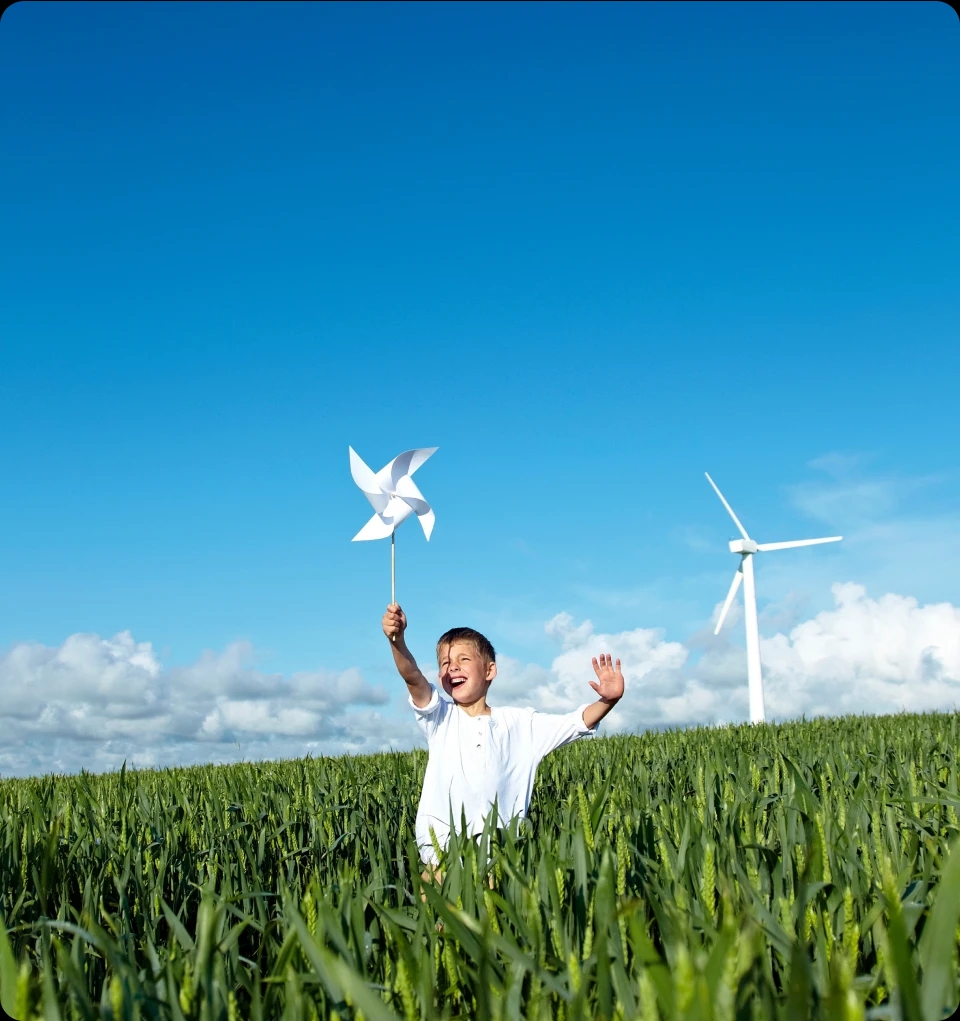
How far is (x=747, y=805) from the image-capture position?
4.39m

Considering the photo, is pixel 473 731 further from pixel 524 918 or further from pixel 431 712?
pixel 524 918

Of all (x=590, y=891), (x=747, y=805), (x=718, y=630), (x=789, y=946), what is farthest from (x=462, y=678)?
(x=718, y=630)

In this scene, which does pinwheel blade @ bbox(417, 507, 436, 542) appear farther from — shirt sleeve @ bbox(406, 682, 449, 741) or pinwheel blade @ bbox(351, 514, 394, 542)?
shirt sleeve @ bbox(406, 682, 449, 741)

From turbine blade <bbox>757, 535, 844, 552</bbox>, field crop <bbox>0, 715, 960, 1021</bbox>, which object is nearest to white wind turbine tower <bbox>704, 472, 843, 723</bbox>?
turbine blade <bbox>757, 535, 844, 552</bbox>

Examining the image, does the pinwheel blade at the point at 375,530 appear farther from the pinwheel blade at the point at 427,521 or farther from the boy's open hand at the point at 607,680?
the boy's open hand at the point at 607,680

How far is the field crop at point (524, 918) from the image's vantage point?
1829 millimetres

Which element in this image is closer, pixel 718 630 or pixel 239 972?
pixel 239 972

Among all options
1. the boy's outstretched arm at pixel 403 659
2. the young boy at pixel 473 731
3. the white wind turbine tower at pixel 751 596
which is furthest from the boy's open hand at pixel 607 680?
the white wind turbine tower at pixel 751 596

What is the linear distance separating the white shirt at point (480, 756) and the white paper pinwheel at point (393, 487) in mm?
1143

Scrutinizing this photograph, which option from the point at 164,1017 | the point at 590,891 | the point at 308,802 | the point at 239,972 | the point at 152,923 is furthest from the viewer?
the point at 308,802

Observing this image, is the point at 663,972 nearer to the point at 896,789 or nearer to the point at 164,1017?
the point at 164,1017

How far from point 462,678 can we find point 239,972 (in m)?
2.87

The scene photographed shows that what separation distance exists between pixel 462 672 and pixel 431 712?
0.29 meters

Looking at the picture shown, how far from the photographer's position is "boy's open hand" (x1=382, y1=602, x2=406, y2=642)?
516cm
